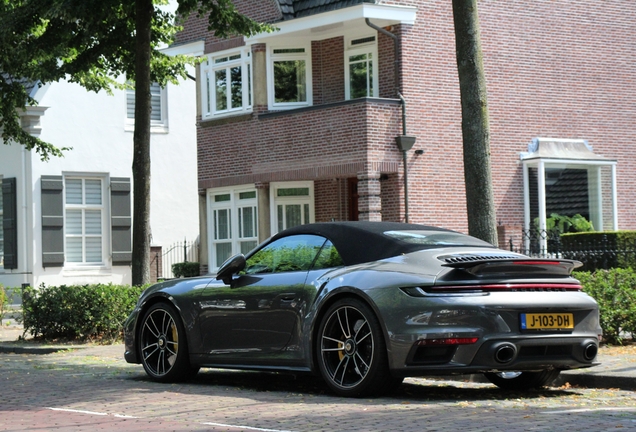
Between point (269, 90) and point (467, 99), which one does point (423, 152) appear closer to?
point (269, 90)

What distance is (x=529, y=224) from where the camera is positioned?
2583 centimetres

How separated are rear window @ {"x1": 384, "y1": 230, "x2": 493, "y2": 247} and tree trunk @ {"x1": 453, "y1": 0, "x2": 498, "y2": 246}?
3358 millimetres

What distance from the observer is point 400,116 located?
23906 mm

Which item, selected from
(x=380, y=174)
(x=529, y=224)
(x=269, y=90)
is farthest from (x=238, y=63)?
(x=529, y=224)

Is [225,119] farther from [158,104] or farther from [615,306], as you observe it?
[615,306]

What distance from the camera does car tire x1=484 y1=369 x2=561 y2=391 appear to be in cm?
930

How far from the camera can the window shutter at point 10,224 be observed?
29031 millimetres

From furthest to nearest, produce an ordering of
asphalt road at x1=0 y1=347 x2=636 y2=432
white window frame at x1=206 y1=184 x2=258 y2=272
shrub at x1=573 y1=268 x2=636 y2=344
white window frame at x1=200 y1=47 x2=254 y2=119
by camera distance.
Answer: white window frame at x1=206 y1=184 x2=258 y2=272, white window frame at x1=200 y1=47 x2=254 y2=119, shrub at x1=573 y1=268 x2=636 y2=344, asphalt road at x1=0 y1=347 x2=636 y2=432

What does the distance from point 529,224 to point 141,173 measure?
1162 centimetres

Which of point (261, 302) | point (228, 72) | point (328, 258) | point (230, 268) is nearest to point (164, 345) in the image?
point (230, 268)

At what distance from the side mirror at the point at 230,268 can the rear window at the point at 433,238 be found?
4.59ft

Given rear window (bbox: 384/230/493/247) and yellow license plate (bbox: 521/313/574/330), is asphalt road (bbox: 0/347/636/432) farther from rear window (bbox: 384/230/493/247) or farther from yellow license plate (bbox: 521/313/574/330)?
rear window (bbox: 384/230/493/247)

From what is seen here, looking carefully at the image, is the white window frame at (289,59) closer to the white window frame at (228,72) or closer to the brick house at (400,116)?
the brick house at (400,116)

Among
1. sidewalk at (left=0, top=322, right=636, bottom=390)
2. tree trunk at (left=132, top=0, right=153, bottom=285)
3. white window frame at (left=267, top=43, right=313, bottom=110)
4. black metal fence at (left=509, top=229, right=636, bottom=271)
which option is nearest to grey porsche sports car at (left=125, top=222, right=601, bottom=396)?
sidewalk at (left=0, top=322, right=636, bottom=390)
